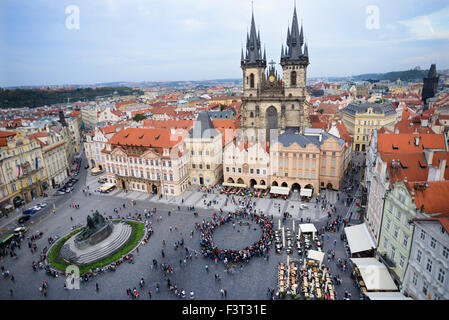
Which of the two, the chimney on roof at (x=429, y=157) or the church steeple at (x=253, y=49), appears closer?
the chimney on roof at (x=429, y=157)

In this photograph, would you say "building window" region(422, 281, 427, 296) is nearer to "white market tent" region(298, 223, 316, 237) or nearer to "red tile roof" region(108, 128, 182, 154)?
"white market tent" region(298, 223, 316, 237)

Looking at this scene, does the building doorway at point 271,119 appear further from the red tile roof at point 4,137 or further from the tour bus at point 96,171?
the red tile roof at point 4,137

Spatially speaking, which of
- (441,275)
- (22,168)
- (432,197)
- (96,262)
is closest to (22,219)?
(22,168)

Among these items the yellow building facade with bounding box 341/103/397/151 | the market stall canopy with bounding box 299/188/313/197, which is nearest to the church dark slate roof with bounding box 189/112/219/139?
the market stall canopy with bounding box 299/188/313/197

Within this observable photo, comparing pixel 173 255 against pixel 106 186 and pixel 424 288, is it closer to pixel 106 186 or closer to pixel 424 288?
pixel 424 288

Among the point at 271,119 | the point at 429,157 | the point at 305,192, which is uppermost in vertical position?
the point at 271,119

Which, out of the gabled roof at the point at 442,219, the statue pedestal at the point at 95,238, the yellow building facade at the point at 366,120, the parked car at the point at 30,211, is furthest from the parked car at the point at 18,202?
the yellow building facade at the point at 366,120
